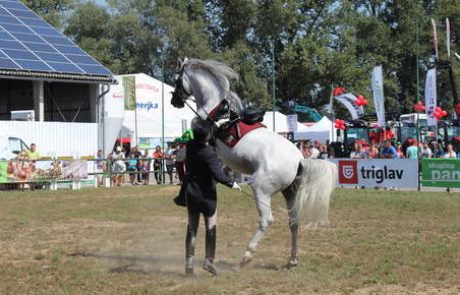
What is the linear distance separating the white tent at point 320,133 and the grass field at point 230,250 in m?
21.4

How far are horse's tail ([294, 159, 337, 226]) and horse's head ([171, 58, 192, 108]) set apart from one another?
2.00 meters

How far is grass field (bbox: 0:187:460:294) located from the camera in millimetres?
7918

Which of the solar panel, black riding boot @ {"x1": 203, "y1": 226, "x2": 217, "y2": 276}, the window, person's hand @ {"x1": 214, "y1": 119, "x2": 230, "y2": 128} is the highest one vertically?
the solar panel

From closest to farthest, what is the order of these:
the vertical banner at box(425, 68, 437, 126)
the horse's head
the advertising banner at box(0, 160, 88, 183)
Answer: the horse's head → the advertising banner at box(0, 160, 88, 183) → the vertical banner at box(425, 68, 437, 126)

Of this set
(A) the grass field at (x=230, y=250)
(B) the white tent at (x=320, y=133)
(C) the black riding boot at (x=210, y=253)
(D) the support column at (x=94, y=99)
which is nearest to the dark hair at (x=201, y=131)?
(C) the black riding boot at (x=210, y=253)

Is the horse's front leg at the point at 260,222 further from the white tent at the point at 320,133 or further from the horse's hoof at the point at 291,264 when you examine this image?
the white tent at the point at 320,133

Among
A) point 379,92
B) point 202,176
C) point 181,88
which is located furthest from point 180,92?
point 379,92

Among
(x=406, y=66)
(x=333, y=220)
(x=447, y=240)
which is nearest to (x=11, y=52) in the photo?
(x=333, y=220)

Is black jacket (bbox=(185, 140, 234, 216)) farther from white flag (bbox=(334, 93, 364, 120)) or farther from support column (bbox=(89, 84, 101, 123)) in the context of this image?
white flag (bbox=(334, 93, 364, 120))

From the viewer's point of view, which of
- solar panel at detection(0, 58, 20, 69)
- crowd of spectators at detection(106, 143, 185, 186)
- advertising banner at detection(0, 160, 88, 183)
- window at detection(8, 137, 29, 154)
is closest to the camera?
advertising banner at detection(0, 160, 88, 183)

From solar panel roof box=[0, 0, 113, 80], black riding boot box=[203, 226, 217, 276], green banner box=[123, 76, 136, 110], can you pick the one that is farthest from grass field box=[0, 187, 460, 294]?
green banner box=[123, 76, 136, 110]

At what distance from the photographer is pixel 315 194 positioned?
8.96 meters

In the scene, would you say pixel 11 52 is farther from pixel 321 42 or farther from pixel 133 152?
pixel 321 42

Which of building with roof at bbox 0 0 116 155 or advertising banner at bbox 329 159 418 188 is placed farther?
building with roof at bbox 0 0 116 155
